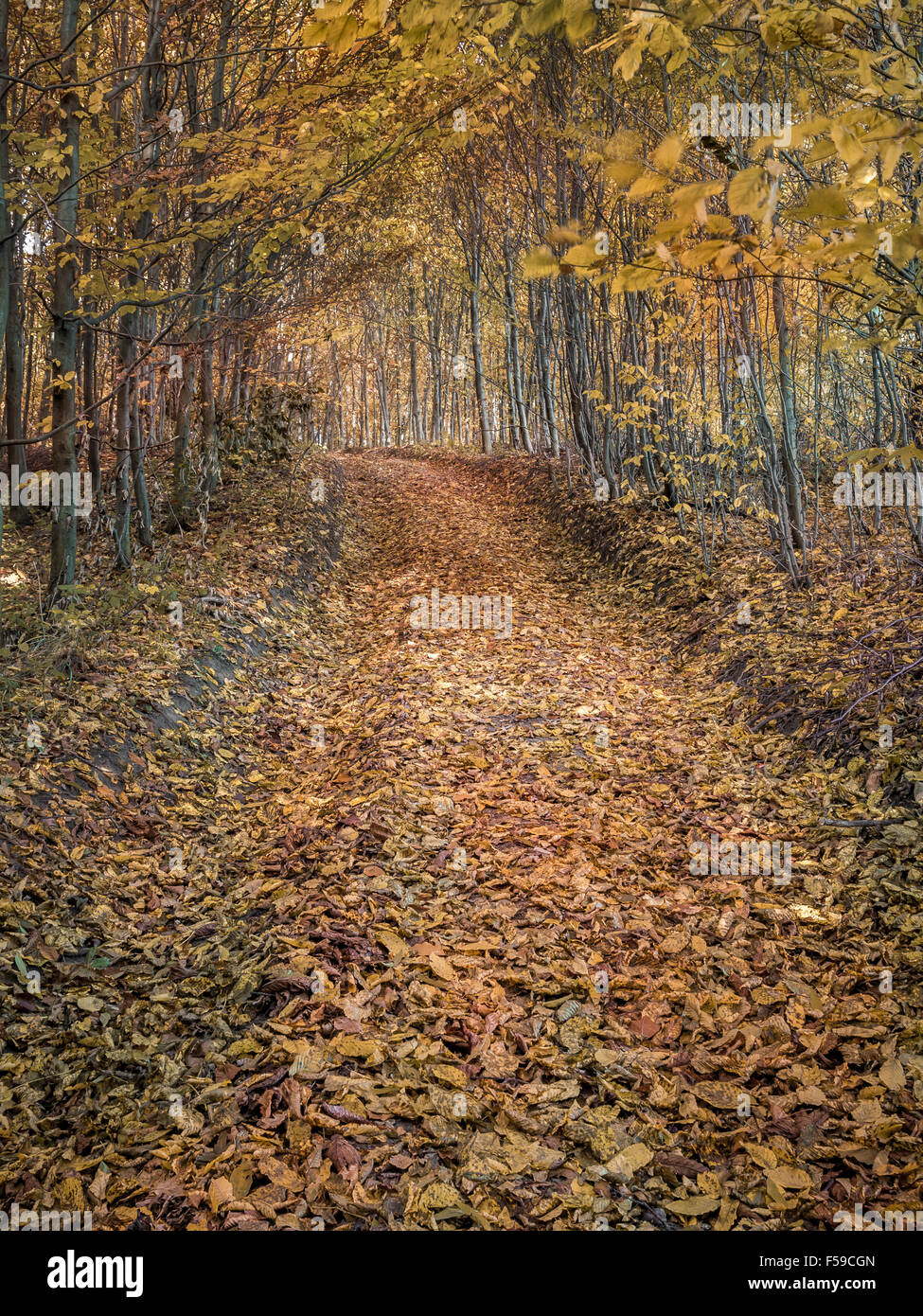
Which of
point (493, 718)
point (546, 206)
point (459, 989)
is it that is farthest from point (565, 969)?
point (546, 206)

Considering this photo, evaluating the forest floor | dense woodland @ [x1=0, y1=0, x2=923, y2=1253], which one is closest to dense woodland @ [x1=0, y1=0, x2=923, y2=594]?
dense woodland @ [x1=0, y1=0, x2=923, y2=1253]

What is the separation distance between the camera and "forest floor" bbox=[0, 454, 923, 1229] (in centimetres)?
A: 243

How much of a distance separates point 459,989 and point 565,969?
1.59 feet

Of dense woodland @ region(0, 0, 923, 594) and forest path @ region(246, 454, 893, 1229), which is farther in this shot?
forest path @ region(246, 454, 893, 1229)

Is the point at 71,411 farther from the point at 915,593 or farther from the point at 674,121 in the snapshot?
the point at 674,121

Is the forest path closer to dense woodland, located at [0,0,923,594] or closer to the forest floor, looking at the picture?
the forest floor

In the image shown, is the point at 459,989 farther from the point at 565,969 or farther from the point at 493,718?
the point at 493,718

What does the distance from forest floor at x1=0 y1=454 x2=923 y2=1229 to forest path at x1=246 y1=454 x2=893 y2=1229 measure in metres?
0.01

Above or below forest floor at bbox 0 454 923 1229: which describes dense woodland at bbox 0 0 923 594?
above

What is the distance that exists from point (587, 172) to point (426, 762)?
8.47 m

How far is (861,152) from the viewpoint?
6.02 ft

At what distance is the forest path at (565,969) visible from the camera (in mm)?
2449

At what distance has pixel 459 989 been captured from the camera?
3256 millimetres
